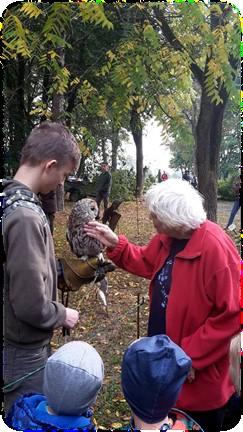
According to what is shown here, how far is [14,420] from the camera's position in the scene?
1.06m

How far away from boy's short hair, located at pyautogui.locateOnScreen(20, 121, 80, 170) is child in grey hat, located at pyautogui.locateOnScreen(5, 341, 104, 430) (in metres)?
0.60

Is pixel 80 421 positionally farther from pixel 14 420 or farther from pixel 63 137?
pixel 63 137

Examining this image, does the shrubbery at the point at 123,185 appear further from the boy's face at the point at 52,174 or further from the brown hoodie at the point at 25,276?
the brown hoodie at the point at 25,276

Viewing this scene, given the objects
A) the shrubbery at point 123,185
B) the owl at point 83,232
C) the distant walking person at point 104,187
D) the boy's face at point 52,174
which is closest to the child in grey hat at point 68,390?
the boy's face at point 52,174

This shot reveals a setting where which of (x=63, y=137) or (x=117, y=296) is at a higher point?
(x=63, y=137)

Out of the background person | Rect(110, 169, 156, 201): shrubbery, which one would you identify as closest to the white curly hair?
the background person

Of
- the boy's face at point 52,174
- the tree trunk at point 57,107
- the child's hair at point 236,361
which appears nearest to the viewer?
the child's hair at point 236,361

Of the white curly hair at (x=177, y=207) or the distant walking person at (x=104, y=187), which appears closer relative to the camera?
the white curly hair at (x=177, y=207)

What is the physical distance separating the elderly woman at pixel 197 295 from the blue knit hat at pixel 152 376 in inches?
17.9

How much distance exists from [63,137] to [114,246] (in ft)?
2.42

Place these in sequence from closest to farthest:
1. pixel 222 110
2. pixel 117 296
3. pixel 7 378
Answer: pixel 7 378 → pixel 222 110 → pixel 117 296

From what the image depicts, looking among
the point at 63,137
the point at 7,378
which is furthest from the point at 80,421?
the point at 63,137

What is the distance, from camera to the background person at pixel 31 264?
1.18 meters

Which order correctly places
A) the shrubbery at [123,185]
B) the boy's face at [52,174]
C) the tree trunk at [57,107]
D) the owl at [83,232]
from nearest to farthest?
the boy's face at [52,174] < the owl at [83,232] < the tree trunk at [57,107] < the shrubbery at [123,185]
